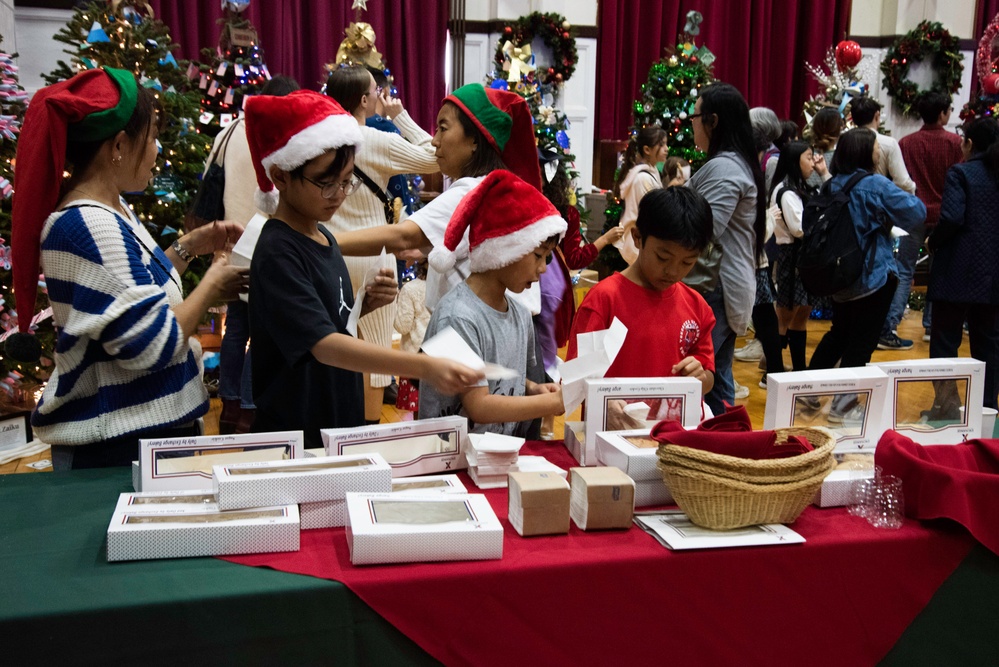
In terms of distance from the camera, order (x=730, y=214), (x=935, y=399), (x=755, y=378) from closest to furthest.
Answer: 1. (x=935, y=399)
2. (x=730, y=214)
3. (x=755, y=378)

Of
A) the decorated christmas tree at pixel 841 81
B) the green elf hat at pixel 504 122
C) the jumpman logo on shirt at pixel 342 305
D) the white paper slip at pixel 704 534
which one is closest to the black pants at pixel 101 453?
the jumpman logo on shirt at pixel 342 305

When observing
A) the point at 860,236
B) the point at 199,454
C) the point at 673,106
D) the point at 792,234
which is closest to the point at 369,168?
the point at 199,454

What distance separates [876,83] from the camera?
30.8 ft

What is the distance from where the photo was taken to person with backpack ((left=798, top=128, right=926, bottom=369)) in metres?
3.85

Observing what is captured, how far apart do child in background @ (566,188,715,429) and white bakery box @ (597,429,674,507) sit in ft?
1.64

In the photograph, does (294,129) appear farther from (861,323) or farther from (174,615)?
(861,323)

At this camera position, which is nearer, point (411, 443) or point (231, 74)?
point (411, 443)

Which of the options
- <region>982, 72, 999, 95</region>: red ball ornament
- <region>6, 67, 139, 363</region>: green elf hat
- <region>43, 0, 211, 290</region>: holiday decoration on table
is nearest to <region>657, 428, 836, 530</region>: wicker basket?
<region>6, 67, 139, 363</region>: green elf hat

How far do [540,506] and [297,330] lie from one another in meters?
0.59

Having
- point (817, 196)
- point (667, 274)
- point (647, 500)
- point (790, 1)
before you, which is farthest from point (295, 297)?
point (790, 1)

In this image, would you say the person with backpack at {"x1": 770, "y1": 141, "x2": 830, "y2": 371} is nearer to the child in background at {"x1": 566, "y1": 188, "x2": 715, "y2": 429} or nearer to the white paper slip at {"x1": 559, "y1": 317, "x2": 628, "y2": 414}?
the child in background at {"x1": 566, "y1": 188, "x2": 715, "y2": 429}

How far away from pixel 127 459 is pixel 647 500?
1044mm

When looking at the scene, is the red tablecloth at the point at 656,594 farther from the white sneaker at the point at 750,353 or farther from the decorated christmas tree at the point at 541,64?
the decorated christmas tree at the point at 541,64

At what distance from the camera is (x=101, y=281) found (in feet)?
5.25
